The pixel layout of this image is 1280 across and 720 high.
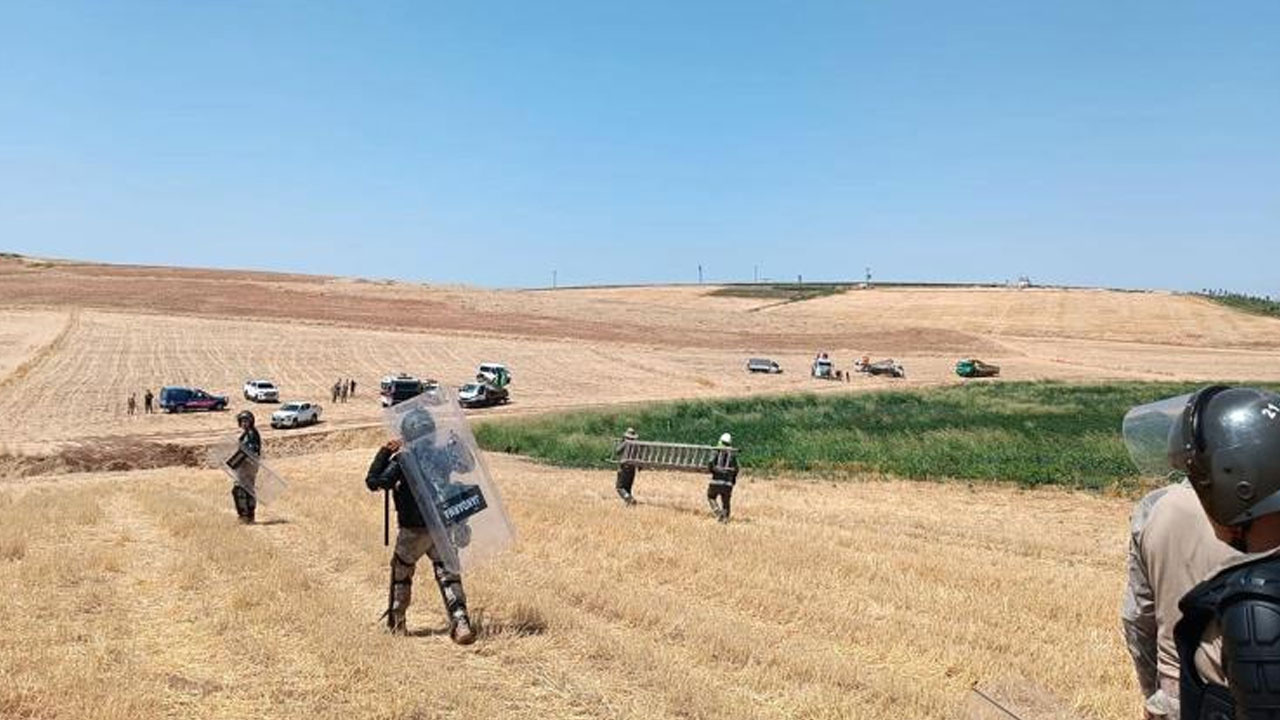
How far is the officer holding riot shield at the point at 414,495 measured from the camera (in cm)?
931

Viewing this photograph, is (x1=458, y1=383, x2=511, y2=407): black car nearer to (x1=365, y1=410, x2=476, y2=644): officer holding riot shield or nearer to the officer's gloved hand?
(x1=365, y1=410, x2=476, y2=644): officer holding riot shield

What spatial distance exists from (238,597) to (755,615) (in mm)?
5094

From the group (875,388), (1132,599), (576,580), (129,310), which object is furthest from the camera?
(129,310)

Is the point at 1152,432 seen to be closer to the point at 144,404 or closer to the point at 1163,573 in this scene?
the point at 1163,573

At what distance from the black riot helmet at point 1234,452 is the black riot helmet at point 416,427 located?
722 centimetres

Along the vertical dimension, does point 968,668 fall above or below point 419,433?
below

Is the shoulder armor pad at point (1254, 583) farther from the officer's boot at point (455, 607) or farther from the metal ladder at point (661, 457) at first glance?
the metal ladder at point (661, 457)

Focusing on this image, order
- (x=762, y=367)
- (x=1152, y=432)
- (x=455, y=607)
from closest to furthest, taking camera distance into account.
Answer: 1. (x=1152, y=432)
2. (x=455, y=607)
3. (x=762, y=367)

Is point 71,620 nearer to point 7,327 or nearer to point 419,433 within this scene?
point 419,433

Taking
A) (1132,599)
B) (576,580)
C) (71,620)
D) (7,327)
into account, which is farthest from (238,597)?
(7,327)

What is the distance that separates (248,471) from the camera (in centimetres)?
1750

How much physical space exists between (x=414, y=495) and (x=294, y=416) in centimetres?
4080

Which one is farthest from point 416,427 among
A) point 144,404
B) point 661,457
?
point 144,404

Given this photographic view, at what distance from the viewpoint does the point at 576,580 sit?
11820 millimetres
